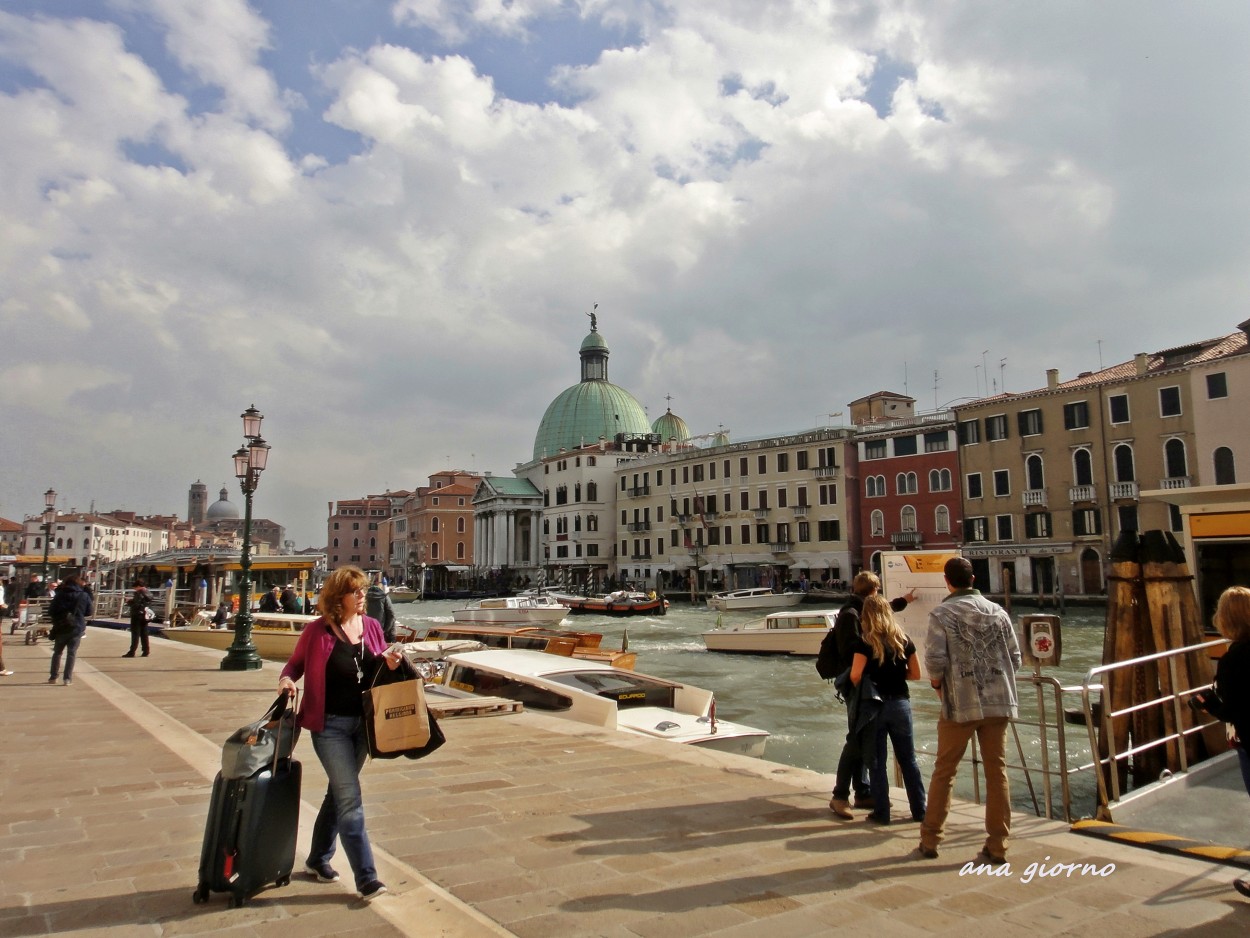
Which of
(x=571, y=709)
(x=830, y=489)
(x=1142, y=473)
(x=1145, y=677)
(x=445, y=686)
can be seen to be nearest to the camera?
(x=1145, y=677)

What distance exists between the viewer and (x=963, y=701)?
4.66 m

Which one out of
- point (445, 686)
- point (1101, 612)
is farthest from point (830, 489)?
point (445, 686)

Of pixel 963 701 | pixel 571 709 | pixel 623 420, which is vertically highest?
pixel 623 420

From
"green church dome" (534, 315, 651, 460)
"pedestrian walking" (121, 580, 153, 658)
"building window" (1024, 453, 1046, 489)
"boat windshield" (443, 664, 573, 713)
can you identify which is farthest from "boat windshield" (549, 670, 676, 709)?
"green church dome" (534, 315, 651, 460)

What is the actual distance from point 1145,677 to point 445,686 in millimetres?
9143

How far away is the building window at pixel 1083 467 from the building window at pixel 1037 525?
2188 millimetres

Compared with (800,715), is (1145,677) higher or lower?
higher

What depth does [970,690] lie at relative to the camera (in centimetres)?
464

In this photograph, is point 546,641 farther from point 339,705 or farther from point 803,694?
point 339,705

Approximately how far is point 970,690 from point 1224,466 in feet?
123

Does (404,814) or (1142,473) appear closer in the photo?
(404,814)

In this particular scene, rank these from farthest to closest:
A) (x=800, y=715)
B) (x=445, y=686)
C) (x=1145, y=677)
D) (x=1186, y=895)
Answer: (x=800, y=715) → (x=445, y=686) → (x=1145, y=677) → (x=1186, y=895)

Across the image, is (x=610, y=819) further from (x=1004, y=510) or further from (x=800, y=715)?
(x=1004, y=510)

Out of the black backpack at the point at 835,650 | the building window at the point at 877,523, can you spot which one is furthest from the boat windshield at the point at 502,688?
the building window at the point at 877,523
